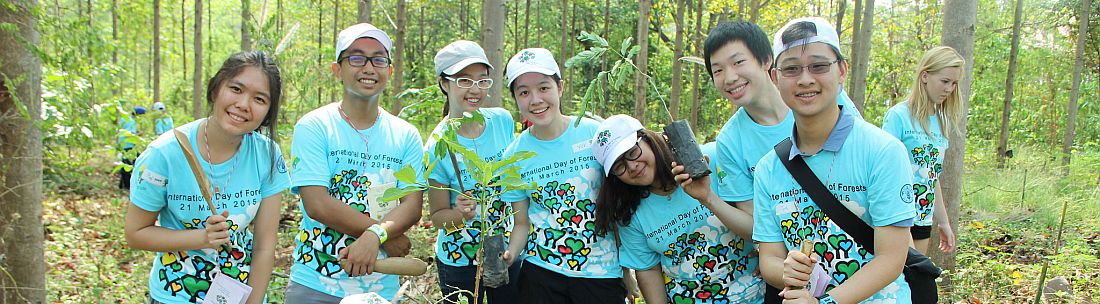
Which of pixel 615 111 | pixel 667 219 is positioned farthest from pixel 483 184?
pixel 615 111

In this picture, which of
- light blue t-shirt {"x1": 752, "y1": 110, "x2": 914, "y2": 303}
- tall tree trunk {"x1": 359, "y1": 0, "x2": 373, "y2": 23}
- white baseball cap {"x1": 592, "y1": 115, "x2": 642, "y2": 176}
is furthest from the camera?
tall tree trunk {"x1": 359, "y1": 0, "x2": 373, "y2": 23}

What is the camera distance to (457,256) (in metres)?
3.11

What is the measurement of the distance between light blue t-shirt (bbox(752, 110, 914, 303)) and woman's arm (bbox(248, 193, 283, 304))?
1711 mm

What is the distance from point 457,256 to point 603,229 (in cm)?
76

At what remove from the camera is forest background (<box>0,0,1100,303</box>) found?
12.5 ft

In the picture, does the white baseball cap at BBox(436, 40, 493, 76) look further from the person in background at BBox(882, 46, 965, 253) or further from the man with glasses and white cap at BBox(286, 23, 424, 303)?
the person in background at BBox(882, 46, 965, 253)

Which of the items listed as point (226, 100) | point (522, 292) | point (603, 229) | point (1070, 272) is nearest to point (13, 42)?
point (226, 100)

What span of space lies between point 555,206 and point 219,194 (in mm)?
1186

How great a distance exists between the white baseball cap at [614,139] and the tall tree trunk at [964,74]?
254cm

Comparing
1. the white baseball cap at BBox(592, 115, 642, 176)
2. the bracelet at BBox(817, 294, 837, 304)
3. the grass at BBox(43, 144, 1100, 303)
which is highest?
the white baseball cap at BBox(592, 115, 642, 176)

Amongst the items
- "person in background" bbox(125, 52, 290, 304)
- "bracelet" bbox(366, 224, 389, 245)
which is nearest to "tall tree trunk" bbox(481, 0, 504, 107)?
"bracelet" bbox(366, 224, 389, 245)

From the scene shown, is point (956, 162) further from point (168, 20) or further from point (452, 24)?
point (168, 20)

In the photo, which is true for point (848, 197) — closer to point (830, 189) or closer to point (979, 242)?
point (830, 189)

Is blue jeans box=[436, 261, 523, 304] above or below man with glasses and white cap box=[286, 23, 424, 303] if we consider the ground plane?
below
